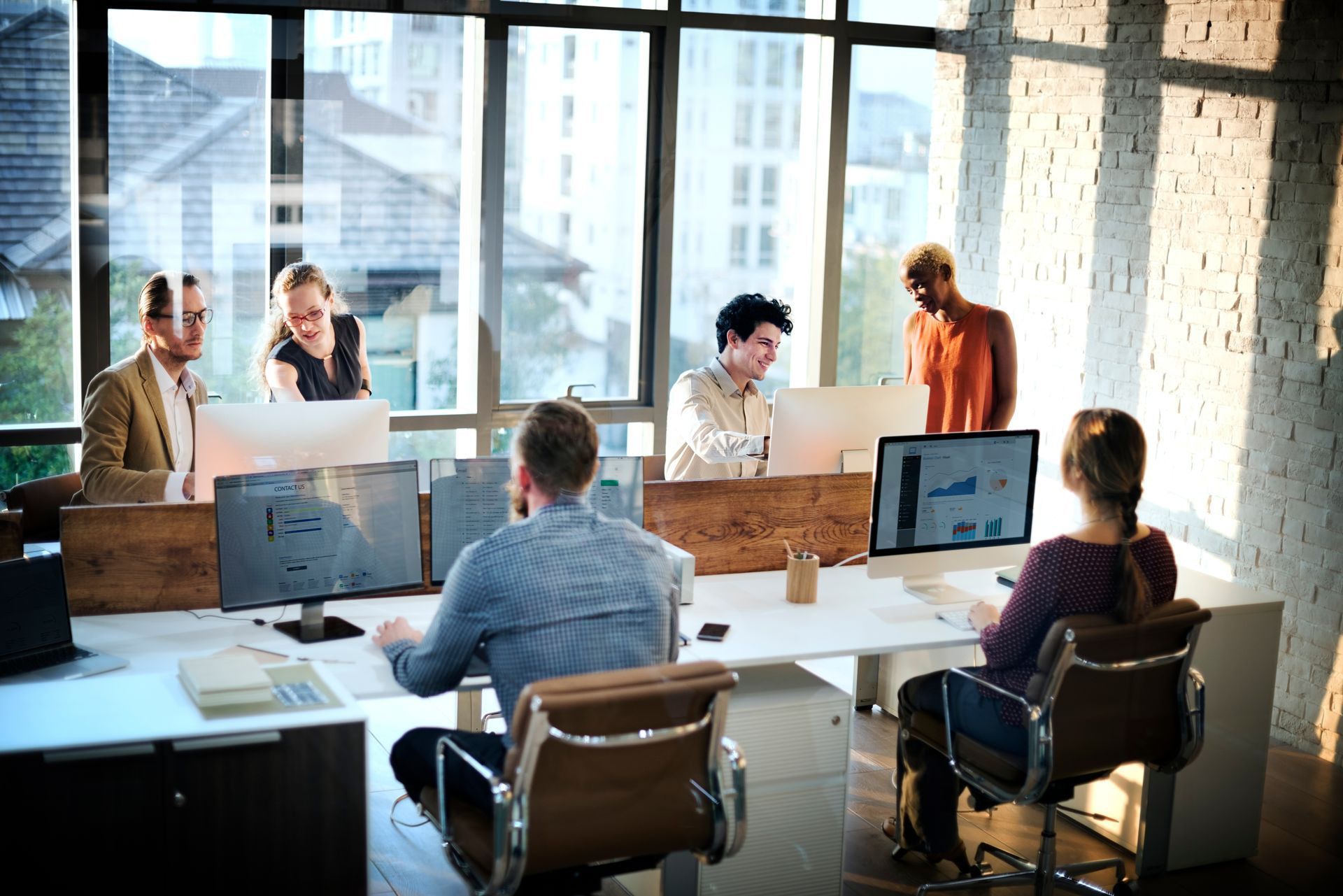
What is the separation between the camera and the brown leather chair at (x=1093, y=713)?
2.84 meters

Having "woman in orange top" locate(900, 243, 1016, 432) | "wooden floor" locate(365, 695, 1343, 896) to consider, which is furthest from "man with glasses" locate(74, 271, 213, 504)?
"woman in orange top" locate(900, 243, 1016, 432)

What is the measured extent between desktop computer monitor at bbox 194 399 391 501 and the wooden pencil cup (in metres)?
1.06

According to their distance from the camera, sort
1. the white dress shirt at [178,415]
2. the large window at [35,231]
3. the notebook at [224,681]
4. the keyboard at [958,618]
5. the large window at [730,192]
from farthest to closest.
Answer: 1. the large window at [730,192]
2. the large window at [35,231]
3. the white dress shirt at [178,415]
4. the keyboard at [958,618]
5. the notebook at [224,681]

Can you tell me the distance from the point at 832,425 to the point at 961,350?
1244 mm

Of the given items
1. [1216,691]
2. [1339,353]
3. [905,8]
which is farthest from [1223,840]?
[905,8]

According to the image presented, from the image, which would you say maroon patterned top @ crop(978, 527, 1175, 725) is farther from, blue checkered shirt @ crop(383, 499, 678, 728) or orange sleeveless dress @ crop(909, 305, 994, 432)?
orange sleeveless dress @ crop(909, 305, 994, 432)

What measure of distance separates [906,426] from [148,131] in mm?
3035

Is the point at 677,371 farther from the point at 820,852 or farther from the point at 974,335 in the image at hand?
the point at 820,852

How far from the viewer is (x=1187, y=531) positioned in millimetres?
4809

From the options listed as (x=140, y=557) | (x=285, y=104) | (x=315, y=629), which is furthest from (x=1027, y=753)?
(x=285, y=104)

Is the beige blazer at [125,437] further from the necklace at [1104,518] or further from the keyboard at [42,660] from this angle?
the necklace at [1104,518]

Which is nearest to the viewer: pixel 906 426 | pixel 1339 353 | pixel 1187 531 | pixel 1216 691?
pixel 1216 691

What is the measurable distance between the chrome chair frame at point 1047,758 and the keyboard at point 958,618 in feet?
0.54

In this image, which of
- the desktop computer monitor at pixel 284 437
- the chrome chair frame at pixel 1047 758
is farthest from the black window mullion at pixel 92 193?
the chrome chair frame at pixel 1047 758
